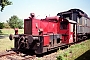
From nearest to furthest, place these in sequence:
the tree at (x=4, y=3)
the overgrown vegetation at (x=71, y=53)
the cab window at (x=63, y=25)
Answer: the overgrown vegetation at (x=71, y=53) → the cab window at (x=63, y=25) → the tree at (x=4, y=3)

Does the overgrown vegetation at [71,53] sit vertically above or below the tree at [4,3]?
below

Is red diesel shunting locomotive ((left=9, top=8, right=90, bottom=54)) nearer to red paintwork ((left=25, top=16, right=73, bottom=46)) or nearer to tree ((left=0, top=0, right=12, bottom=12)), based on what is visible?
red paintwork ((left=25, top=16, right=73, bottom=46))

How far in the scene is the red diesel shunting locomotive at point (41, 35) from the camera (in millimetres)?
7566

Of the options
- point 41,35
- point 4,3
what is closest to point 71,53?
point 41,35

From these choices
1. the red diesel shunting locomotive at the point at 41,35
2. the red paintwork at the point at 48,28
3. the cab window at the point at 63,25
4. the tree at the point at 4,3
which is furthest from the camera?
the tree at the point at 4,3

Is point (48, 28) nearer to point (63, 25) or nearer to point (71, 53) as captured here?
point (63, 25)

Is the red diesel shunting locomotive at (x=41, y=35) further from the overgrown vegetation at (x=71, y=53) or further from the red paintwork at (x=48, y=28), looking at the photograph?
the overgrown vegetation at (x=71, y=53)

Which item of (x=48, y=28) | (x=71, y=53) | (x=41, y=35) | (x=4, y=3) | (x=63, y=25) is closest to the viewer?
(x=41, y=35)

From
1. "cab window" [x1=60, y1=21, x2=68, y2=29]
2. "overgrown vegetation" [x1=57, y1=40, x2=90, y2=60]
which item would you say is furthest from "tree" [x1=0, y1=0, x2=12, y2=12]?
"overgrown vegetation" [x1=57, y1=40, x2=90, y2=60]

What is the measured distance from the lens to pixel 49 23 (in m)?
9.59

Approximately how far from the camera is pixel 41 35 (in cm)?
752

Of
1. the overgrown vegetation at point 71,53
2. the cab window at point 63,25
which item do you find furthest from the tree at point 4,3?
the overgrown vegetation at point 71,53

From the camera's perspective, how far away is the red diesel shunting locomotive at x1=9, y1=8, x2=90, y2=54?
→ 7.57 metres

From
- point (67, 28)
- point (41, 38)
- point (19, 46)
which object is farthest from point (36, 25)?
point (67, 28)
